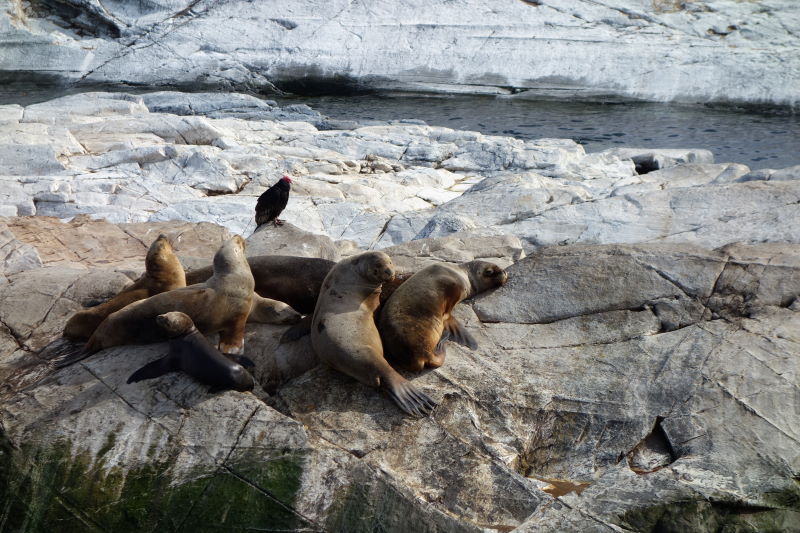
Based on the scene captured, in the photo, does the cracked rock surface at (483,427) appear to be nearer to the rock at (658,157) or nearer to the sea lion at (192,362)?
the sea lion at (192,362)

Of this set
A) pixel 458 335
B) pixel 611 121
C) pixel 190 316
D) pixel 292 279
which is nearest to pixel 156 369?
pixel 190 316

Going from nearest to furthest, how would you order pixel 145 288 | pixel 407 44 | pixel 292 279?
pixel 145 288 → pixel 292 279 → pixel 407 44

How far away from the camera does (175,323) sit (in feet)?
16.3

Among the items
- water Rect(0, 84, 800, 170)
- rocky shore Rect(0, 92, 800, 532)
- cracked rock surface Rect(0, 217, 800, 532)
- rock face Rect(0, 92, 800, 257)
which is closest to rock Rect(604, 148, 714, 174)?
rock face Rect(0, 92, 800, 257)

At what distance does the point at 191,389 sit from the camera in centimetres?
485

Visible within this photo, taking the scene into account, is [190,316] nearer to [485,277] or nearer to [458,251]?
[485,277]

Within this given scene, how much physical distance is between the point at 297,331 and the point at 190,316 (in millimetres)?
708

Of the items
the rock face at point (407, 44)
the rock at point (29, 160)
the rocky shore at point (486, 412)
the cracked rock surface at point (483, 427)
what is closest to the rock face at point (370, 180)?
the rock at point (29, 160)

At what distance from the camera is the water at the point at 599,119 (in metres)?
17.0

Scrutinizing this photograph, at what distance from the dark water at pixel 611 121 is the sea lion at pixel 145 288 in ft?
40.3

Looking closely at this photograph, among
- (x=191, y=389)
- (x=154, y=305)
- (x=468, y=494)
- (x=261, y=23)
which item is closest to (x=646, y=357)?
(x=468, y=494)

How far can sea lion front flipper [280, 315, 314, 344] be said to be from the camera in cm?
545

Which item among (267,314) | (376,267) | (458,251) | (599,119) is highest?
(376,267)

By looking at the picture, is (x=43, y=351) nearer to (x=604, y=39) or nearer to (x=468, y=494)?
(x=468, y=494)
